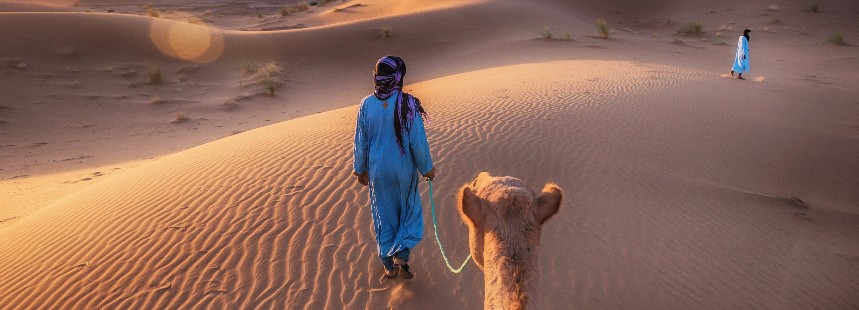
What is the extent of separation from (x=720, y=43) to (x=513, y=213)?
1166 inches

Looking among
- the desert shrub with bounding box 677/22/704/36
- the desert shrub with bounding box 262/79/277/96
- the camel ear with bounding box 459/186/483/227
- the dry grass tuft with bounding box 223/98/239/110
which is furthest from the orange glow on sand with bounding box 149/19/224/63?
the desert shrub with bounding box 677/22/704/36

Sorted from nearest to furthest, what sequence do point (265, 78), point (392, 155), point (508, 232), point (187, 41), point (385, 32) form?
point (508, 232) → point (392, 155) → point (265, 78) → point (187, 41) → point (385, 32)

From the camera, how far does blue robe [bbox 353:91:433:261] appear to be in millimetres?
3635

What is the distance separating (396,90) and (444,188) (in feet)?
9.12

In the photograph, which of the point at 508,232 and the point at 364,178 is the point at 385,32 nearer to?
the point at 364,178

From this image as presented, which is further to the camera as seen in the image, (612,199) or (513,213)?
(612,199)

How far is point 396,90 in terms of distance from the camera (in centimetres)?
356

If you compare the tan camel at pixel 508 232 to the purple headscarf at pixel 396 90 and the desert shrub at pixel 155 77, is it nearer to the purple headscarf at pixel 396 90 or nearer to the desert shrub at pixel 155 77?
the purple headscarf at pixel 396 90

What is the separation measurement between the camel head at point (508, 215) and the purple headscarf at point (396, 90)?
1.75m

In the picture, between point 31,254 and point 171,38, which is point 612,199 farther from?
point 171,38

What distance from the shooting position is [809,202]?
22.3 ft

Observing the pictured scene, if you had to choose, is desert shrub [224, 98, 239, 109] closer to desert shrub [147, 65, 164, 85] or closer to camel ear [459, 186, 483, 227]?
desert shrub [147, 65, 164, 85]

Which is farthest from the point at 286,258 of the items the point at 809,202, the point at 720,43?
the point at 720,43

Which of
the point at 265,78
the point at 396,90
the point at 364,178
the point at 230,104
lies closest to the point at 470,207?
the point at 396,90
